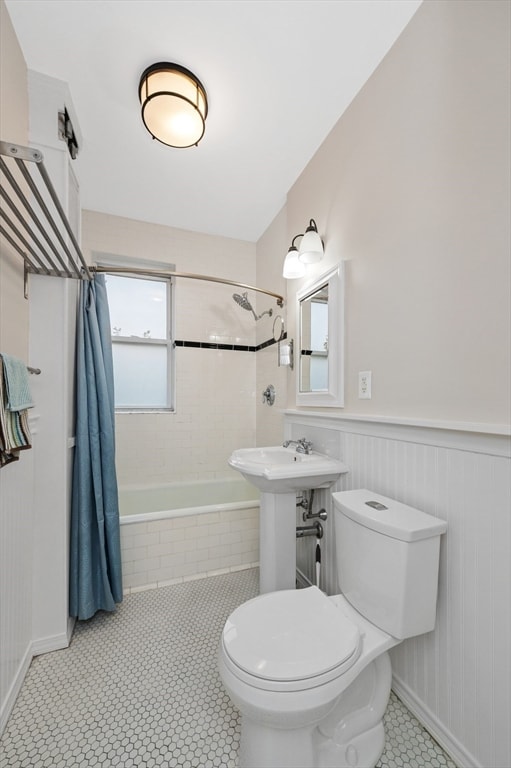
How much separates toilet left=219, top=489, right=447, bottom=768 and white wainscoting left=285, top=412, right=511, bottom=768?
0.22ft

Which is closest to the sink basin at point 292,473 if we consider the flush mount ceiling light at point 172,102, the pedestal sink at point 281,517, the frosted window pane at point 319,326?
the pedestal sink at point 281,517

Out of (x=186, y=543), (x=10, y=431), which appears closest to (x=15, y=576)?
(x=10, y=431)

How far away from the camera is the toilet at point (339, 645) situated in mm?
811

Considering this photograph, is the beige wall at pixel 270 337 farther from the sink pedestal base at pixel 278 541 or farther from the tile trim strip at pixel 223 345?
the sink pedestal base at pixel 278 541

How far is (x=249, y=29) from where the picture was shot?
4.09ft

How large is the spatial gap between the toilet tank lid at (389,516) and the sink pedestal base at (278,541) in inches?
13.4

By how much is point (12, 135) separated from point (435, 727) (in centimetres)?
266

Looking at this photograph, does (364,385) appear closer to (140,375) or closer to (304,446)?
(304,446)

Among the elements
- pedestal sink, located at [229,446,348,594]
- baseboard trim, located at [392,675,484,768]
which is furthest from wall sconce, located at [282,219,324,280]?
baseboard trim, located at [392,675,484,768]

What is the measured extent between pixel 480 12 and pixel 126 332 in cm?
260

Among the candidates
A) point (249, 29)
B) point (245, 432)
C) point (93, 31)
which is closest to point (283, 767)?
point (245, 432)

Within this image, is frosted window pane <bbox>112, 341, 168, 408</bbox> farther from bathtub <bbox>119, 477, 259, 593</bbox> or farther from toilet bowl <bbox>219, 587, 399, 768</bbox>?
toilet bowl <bbox>219, 587, 399, 768</bbox>

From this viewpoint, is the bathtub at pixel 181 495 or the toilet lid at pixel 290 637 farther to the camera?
the bathtub at pixel 181 495

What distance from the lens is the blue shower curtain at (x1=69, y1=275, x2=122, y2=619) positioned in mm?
1577
